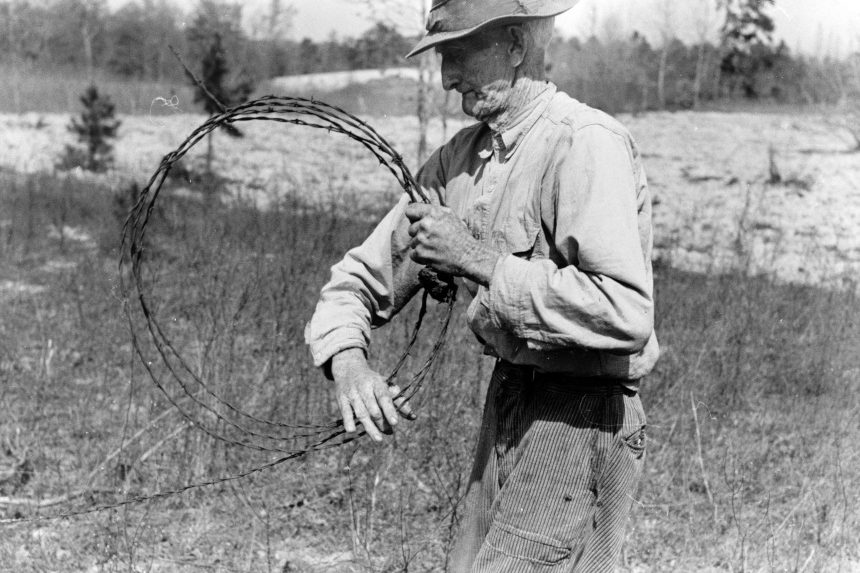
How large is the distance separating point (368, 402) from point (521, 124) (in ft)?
2.52

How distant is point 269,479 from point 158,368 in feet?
5.88

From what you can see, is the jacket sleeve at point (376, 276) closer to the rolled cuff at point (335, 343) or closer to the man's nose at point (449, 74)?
the rolled cuff at point (335, 343)

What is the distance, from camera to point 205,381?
4660 mm

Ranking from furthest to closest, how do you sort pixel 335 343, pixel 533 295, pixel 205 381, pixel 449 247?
pixel 205 381
pixel 335 343
pixel 449 247
pixel 533 295

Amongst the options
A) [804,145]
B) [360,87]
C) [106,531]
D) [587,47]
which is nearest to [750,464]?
[106,531]

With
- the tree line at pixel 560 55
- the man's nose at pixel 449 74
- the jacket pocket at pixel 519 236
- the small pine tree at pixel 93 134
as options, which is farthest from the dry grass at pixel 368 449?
the tree line at pixel 560 55

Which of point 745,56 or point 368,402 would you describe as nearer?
point 368,402

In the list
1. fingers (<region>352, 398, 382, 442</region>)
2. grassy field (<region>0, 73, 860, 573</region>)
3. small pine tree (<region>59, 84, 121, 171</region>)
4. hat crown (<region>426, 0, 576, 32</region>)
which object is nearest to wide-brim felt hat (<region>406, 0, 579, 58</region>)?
hat crown (<region>426, 0, 576, 32</region>)

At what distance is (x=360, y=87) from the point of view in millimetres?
31750

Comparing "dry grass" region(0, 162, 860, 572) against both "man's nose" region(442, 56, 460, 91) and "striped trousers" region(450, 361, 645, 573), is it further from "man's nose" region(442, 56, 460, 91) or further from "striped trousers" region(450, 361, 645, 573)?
"man's nose" region(442, 56, 460, 91)

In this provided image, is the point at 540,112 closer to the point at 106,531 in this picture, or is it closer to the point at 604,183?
the point at 604,183

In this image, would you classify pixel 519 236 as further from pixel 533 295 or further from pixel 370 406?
pixel 370 406

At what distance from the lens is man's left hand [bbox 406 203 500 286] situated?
199 cm

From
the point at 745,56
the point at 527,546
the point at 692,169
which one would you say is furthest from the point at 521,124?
the point at 745,56
